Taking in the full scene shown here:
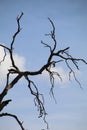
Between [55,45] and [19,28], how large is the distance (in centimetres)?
164

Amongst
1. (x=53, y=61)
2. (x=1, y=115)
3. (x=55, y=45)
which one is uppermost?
(x=55, y=45)

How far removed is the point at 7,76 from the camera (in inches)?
373

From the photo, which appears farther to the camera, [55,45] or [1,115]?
[55,45]

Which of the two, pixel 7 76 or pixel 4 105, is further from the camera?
pixel 7 76

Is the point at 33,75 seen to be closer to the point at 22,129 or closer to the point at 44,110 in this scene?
the point at 44,110

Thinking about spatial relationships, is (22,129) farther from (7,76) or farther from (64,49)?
(64,49)

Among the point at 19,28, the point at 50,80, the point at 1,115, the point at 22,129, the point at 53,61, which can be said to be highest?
the point at 19,28

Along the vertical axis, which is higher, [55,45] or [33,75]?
[55,45]

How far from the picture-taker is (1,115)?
9047 mm

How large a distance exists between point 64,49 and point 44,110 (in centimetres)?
258

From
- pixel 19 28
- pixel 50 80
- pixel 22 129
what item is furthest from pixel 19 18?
pixel 22 129

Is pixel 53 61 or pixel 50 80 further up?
pixel 53 61

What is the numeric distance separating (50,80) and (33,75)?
892 mm

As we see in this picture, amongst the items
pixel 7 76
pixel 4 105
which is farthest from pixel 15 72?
pixel 4 105
